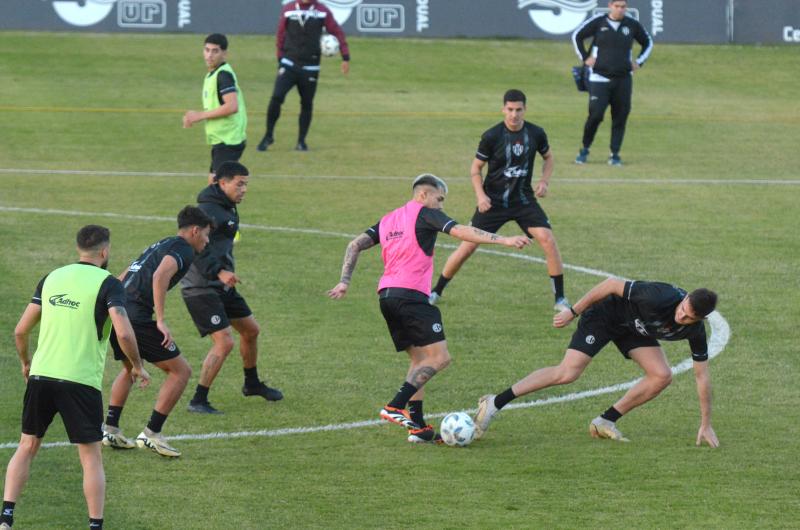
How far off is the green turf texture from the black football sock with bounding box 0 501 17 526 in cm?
28

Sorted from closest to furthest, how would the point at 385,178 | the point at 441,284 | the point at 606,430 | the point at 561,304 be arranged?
the point at 606,430 → the point at 561,304 → the point at 441,284 → the point at 385,178

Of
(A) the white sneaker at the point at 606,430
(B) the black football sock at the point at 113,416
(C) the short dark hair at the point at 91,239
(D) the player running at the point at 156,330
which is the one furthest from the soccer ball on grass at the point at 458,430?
(C) the short dark hair at the point at 91,239

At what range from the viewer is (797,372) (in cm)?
1305

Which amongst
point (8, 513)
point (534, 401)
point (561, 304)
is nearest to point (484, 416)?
point (534, 401)

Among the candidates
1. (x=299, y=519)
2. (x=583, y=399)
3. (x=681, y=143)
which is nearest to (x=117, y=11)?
(x=681, y=143)

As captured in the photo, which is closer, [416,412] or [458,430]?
[458,430]

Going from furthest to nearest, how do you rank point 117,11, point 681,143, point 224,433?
point 117,11 < point 681,143 < point 224,433

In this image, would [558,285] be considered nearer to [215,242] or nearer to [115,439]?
[215,242]

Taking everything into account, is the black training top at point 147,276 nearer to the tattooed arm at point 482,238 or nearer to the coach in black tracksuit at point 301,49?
the tattooed arm at point 482,238

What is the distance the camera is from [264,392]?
40.1 ft

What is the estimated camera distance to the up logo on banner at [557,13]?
→ 3531cm

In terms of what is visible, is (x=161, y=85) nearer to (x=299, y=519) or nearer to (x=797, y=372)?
(x=797, y=372)

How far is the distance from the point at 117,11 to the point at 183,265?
26269 millimetres

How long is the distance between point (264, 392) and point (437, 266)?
569cm
